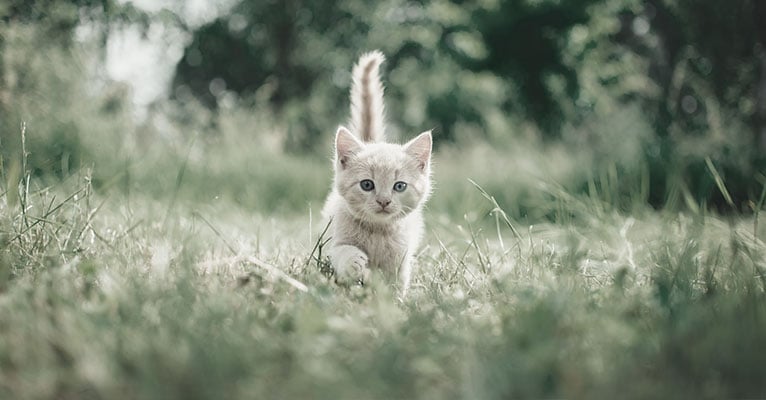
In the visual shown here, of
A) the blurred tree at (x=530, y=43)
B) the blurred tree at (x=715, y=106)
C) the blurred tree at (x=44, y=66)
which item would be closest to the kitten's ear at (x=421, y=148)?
the blurred tree at (x=44, y=66)

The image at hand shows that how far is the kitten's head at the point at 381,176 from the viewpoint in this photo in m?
1.97

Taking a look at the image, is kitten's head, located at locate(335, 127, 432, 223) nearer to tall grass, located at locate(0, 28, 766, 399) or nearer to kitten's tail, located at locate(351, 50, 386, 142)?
tall grass, located at locate(0, 28, 766, 399)

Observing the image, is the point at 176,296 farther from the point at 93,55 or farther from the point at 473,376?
the point at 93,55

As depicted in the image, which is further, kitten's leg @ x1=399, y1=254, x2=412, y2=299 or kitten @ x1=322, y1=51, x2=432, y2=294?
kitten @ x1=322, y1=51, x2=432, y2=294

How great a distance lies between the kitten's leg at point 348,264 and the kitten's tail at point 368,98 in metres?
0.84

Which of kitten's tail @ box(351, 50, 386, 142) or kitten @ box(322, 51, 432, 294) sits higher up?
kitten's tail @ box(351, 50, 386, 142)

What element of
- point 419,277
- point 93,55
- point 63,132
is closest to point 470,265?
point 419,277

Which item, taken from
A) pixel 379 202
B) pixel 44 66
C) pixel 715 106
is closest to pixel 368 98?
pixel 379 202

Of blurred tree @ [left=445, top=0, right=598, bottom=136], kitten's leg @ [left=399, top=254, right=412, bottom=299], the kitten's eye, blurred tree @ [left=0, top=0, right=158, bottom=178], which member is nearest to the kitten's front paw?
kitten's leg @ [left=399, top=254, right=412, bottom=299]

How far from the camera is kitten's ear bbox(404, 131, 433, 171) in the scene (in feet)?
7.07

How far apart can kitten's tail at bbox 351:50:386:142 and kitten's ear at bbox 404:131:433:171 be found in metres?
0.39

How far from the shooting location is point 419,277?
1929 millimetres

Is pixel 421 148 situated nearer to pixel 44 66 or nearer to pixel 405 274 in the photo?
pixel 405 274

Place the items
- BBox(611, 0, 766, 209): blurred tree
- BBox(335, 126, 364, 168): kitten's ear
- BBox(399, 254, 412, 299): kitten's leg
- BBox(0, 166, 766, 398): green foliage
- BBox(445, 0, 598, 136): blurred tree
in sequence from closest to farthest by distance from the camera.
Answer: BBox(0, 166, 766, 398): green foliage
BBox(399, 254, 412, 299): kitten's leg
BBox(335, 126, 364, 168): kitten's ear
BBox(611, 0, 766, 209): blurred tree
BBox(445, 0, 598, 136): blurred tree
